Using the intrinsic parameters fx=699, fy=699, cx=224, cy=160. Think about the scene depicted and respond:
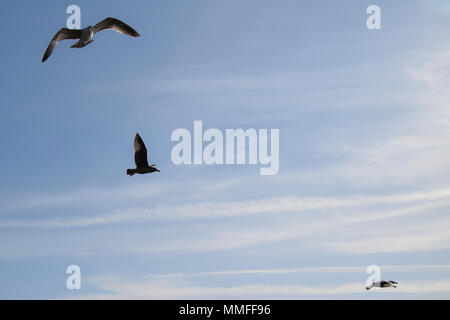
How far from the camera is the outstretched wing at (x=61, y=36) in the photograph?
52906mm

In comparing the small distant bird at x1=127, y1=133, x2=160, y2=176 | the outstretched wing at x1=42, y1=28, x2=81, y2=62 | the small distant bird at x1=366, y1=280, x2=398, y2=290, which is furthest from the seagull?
the small distant bird at x1=366, y1=280, x2=398, y2=290

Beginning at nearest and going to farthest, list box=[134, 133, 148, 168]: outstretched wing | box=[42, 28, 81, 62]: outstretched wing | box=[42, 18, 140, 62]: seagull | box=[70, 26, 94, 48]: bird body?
1. box=[70, 26, 94, 48]: bird body
2. box=[42, 18, 140, 62]: seagull
3. box=[42, 28, 81, 62]: outstretched wing
4. box=[134, 133, 148, 168]: outstretched wing

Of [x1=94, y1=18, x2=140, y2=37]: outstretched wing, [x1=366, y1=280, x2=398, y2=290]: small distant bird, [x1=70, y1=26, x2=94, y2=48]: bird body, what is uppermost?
[x1=94, y1=18, x2=140, y2=37]: outstretched wing

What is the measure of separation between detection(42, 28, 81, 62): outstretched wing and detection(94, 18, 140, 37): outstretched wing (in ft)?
7.48

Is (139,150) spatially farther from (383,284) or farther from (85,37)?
(383,284)

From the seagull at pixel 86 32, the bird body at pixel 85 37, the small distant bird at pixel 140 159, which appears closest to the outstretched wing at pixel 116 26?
the seagull at pixel 86 32

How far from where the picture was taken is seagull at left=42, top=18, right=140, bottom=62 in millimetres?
52562

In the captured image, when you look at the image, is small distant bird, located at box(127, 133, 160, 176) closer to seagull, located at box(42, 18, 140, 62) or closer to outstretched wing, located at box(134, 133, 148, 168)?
outstretched wing, located at box(134, 133, 148, 168)

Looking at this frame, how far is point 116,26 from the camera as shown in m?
55.6

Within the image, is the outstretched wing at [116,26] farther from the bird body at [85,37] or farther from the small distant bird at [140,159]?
the small distant bird at [140,159]

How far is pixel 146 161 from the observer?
2114 inches
